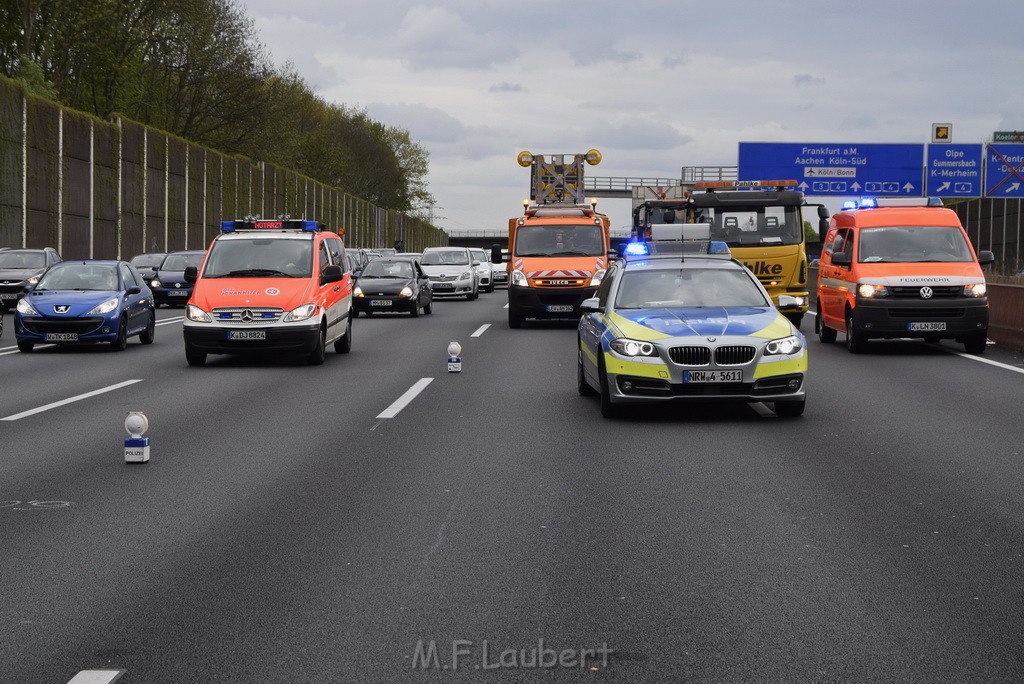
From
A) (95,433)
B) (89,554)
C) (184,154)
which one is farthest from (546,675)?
(184,154)

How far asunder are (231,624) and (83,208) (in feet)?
141

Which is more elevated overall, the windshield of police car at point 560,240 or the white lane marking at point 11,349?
the windshield of police car at point 560,240

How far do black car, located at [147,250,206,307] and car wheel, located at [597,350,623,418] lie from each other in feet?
92.3

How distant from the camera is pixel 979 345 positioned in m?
21.6

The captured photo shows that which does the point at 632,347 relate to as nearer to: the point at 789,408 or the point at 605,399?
the point at 605,399

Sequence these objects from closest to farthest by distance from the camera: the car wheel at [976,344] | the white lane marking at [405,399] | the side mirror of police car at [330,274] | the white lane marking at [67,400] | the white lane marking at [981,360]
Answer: the white lane marking at [67,400] → the white lane marking at [405,399] → the white lane marking at [981,360] → the side mirror of police car at [330,274] → the car wheel at [976,344]

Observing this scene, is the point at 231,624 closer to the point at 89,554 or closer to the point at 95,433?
the point at 89,554

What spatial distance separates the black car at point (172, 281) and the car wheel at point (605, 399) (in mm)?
28127

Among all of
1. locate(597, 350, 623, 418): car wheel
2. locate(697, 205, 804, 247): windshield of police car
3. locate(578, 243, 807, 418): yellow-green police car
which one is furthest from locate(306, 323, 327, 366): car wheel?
locate(697, 205, 804, 247): windshield of police car

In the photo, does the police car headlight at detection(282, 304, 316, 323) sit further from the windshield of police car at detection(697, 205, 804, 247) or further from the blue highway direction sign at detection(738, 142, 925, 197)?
the blue highway direction sign at detection(738, 142, 925, 197)

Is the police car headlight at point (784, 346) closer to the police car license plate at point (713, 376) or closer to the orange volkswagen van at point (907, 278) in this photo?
the police car license plate at point (713, 376)

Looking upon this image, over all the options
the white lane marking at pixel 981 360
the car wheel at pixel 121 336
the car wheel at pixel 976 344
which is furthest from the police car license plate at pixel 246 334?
the car wheel at pixel 976 344

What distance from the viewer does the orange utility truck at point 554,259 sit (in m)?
29.2

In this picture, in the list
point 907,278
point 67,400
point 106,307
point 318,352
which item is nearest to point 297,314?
point 318,352
